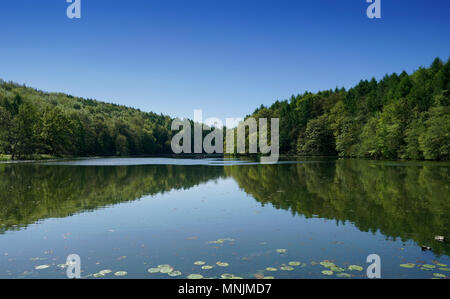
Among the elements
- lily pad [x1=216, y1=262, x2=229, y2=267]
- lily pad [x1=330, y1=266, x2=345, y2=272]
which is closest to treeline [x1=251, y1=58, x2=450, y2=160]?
lily pad [x1=330, y1=266, x2=345, y2=272]

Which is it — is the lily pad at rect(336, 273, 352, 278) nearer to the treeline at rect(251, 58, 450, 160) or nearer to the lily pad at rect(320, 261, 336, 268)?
the lily pad at rect(320, 261, 336, 268)

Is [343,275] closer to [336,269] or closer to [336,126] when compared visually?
[336,269]

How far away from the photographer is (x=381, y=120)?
6506 centimetres

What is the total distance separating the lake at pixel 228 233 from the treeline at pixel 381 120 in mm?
39587

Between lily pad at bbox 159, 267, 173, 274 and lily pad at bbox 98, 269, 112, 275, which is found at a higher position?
lily pad at bbox 159, 267, 173, 274

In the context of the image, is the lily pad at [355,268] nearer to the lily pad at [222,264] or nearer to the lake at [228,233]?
the lake at [228,233]

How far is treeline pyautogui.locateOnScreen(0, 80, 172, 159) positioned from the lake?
59.5 meters

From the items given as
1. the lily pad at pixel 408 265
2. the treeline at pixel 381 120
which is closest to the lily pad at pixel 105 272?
the lily pad at pixel 408 265

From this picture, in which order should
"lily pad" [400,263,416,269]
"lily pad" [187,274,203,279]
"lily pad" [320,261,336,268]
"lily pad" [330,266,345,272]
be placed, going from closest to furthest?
"lily pad" [187,274,203,279], "lily pad" [330,266,345,272], "lily pad" [400,263,416,269], "lily pad" [320,261,336,268]

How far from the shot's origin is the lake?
773 cm

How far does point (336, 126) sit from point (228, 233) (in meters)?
82.4

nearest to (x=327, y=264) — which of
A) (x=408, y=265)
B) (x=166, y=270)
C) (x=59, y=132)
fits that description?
(x=408, y=265)
